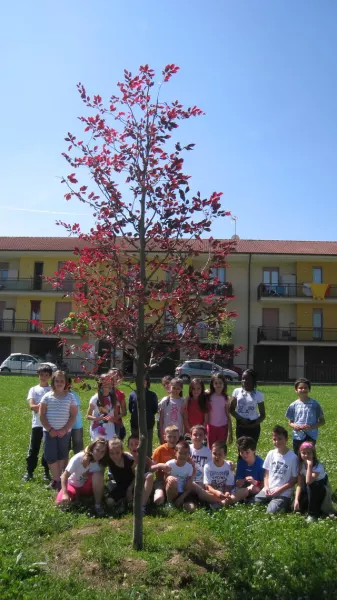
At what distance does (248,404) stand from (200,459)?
1.24 m

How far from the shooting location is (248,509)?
7051 millimetres

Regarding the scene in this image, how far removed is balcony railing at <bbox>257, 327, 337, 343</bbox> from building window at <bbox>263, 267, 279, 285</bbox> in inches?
142

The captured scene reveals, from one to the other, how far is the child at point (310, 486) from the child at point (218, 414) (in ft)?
5.81

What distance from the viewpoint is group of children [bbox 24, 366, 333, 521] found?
23.4ft

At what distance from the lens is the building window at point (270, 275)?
43.5 metres

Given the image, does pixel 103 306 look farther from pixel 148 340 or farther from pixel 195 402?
pixel 195 402

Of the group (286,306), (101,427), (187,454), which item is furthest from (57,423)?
(286,306)

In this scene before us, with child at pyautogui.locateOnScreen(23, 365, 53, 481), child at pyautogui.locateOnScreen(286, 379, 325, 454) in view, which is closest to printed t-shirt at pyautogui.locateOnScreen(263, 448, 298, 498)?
child at pyautogui.locateOnScreen(286, 379, 325, 454)

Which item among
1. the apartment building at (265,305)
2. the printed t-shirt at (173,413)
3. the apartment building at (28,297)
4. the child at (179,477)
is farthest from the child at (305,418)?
the apartment building at (28,297)

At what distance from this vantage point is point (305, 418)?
8.28 meters

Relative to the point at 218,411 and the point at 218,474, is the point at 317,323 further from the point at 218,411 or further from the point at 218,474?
the point at 218,474

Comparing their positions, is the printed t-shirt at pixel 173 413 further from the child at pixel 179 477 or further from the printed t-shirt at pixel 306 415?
the printed t-shirt at pixel 306 415

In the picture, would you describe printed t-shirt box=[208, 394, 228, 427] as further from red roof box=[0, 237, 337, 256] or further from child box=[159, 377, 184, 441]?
red roof box=[0, 237, 337, 256]

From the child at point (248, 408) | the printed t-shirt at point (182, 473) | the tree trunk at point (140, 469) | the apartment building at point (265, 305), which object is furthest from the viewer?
the apartment building at point (265, 305)
